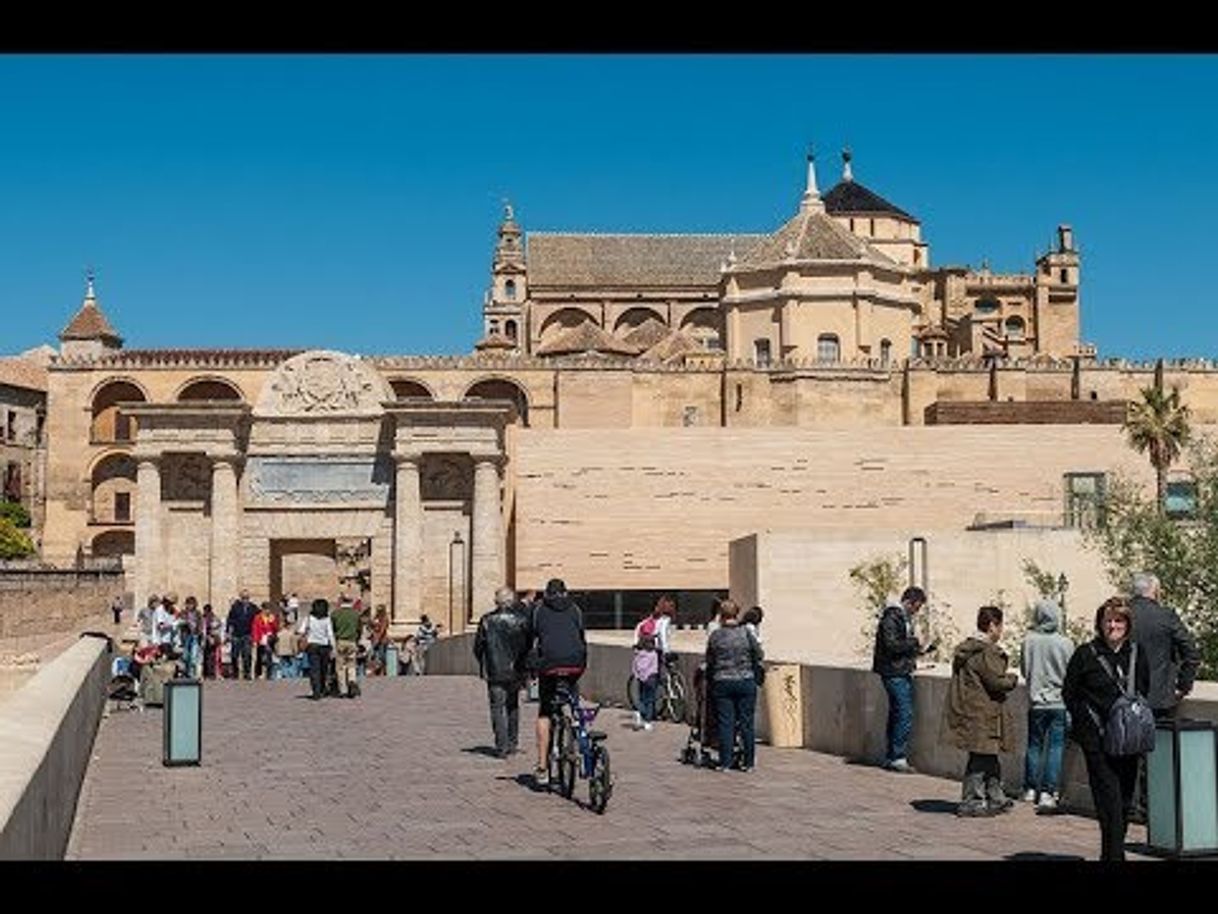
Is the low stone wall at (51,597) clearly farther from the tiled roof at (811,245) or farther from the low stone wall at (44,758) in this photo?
the low stone wall at (44,758)

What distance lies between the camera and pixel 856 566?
36.7m

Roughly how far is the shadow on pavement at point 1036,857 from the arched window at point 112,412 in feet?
229

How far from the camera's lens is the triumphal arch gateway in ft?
130

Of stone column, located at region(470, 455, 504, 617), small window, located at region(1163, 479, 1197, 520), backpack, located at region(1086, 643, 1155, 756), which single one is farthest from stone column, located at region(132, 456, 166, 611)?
backpack, located at region(1086, 643, 1155, 756)

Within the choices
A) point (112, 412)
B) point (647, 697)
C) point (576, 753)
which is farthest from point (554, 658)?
point (112, 412)

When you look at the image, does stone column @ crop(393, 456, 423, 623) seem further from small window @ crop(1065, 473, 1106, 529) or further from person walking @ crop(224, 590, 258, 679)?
small window @ crop(1065, 473, 1106, 529)

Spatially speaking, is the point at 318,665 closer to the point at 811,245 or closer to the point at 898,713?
the point at 898,713

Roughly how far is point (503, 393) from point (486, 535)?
122 ft

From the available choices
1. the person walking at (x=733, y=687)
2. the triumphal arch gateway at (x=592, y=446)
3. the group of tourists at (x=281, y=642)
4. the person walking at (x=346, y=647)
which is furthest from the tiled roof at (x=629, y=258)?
the person walking at (x=733, y=687)

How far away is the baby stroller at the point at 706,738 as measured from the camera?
15461 mm

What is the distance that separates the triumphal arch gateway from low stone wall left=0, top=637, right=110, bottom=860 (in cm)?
2271

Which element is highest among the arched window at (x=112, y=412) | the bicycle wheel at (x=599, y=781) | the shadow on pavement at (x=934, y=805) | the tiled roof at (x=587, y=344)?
the tiled roof at (x=587, y=344)
